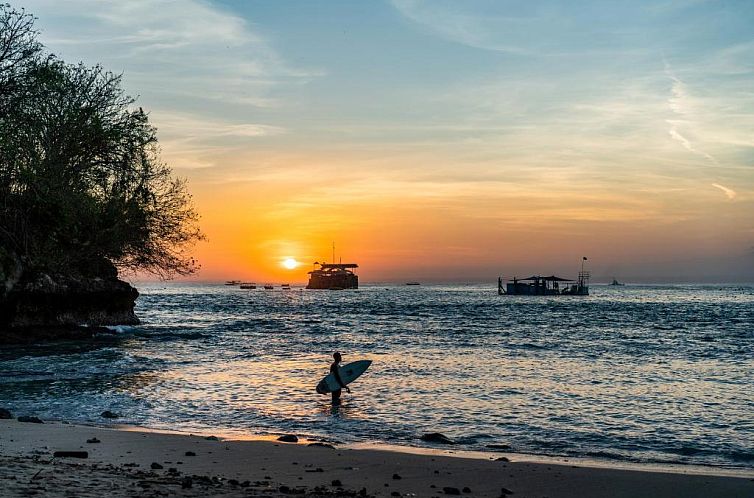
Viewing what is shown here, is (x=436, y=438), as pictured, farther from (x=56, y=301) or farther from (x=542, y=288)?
(x=542, y=288)

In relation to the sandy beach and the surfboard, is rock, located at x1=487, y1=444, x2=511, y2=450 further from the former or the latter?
the surfboard

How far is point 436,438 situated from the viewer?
13922mm

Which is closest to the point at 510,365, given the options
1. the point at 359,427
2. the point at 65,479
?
the point at 359,427

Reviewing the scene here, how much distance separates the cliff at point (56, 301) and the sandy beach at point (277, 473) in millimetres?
26478

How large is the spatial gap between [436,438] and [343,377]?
606cm

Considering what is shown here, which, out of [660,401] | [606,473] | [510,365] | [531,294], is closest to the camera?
[606,473]

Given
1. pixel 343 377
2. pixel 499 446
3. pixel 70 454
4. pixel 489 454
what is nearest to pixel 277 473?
pixel 70 454

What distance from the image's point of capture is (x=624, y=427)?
51.0ft

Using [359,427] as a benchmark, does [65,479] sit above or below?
above

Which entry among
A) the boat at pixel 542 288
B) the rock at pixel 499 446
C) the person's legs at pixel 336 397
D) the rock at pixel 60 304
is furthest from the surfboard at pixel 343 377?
the boat at pixel 542 288

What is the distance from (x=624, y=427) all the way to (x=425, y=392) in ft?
21.8

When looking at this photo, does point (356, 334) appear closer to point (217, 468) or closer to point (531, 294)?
point (217, 468)

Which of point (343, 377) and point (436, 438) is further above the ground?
point (343, 377)

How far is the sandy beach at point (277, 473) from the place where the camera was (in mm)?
8133
